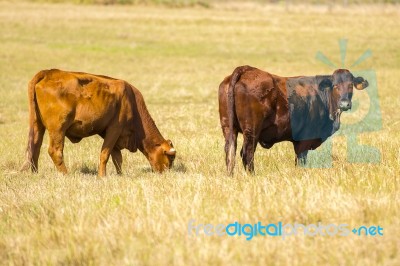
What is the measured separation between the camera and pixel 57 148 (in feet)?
30.9

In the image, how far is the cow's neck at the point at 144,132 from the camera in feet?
32.8

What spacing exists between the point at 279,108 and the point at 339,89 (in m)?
0.81

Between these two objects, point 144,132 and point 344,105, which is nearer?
point 344,105

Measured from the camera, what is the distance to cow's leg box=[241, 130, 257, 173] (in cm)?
890

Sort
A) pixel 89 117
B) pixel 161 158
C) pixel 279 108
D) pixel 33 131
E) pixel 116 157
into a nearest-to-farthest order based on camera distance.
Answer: pixel 279 108, pixel 89 117, pixel 33 131, pixel 161 158, pixel 116 157

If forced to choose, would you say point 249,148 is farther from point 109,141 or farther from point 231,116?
point 109,141

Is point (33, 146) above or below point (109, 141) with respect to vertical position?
below

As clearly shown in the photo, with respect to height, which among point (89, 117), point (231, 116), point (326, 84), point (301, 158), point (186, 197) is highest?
point (326, 84)

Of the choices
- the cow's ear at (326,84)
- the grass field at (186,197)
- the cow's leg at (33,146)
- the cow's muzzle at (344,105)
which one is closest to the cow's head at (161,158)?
the grass field at (186,197)

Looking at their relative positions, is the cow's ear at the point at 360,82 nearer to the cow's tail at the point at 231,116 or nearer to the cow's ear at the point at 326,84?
the cow's ear at the point at 326,84

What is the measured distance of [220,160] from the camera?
10.3m

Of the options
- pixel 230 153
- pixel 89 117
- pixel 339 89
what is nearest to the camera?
pixel 230 153

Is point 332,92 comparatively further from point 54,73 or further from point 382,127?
point 382,127

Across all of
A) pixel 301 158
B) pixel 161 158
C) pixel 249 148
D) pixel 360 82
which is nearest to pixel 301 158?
pixel 301 158
